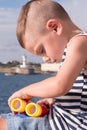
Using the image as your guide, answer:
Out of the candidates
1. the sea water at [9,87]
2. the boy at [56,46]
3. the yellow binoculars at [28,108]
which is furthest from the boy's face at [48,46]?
the sea water at [9,87]

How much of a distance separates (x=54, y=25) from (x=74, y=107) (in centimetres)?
40

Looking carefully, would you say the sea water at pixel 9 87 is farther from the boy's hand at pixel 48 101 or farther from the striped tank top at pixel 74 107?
the striped tank top at pixel 74 107

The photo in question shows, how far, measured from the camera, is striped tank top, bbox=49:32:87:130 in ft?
7.52

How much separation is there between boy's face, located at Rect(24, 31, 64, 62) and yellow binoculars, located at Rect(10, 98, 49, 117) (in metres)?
0.25

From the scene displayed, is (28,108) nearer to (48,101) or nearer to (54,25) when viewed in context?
(48,101)

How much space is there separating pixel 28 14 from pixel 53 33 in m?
0.15

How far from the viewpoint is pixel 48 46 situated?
2.28 meters

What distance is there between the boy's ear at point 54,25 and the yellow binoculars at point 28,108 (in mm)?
384

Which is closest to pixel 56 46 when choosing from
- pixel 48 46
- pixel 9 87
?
pixel 48 46

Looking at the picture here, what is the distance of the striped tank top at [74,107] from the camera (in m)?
2.29

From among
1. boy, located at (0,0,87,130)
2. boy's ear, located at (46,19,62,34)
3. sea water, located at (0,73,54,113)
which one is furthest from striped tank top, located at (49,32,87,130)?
sea water, located at (0,73,54,113)

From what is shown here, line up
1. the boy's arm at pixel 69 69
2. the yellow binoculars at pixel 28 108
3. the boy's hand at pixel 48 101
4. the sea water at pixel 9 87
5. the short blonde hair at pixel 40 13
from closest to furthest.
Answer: the boy's arm at pixel 69 69 < the short blonde hair at pixel 40 13 < the yellow binoculars at pixel 28 108 < the boy's hand at pixel 48 101 < the sea water at pixel 9 87

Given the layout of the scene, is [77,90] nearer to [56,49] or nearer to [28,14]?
[56,49]

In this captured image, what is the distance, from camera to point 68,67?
2.13 metres
